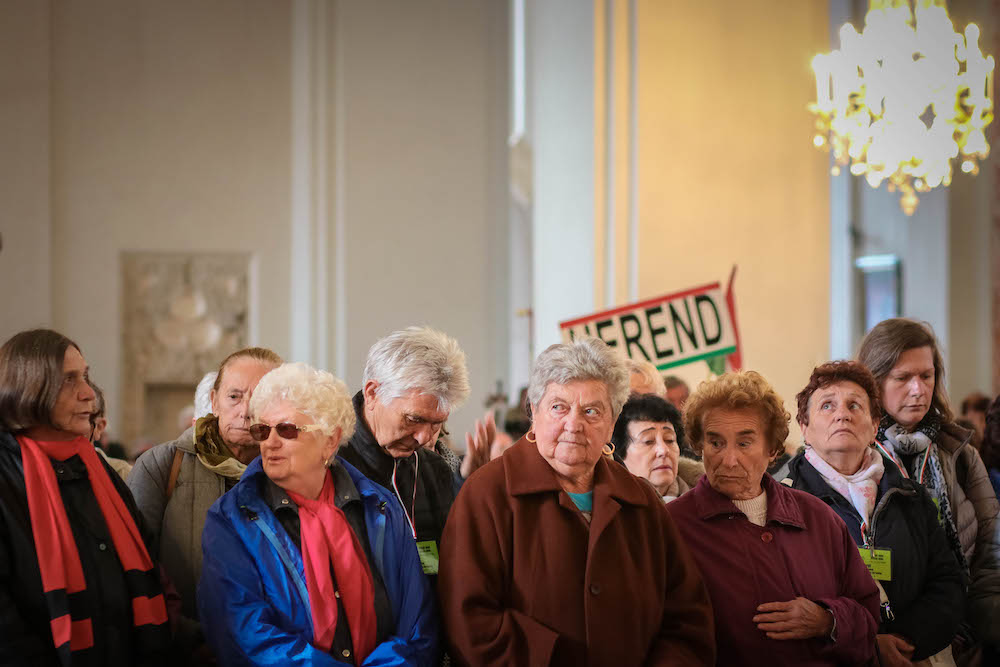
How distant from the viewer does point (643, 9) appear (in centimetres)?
712

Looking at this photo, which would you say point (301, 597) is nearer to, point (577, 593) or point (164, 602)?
point (164, 602)

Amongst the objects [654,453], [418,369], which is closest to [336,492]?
[418,369]

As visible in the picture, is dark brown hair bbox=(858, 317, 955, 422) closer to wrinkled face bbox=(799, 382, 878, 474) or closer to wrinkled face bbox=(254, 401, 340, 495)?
wrinkled face bbox=(799, 382, 878, 474)

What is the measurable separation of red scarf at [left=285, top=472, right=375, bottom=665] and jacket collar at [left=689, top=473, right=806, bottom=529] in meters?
1.04

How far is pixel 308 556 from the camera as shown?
263 centimetres

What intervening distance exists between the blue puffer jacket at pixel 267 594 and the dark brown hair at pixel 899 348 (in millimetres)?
2159

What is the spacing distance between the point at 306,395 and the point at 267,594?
20.9 inches

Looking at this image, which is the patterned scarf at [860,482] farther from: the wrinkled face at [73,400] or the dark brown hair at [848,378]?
the wrinkled face at [73,400]

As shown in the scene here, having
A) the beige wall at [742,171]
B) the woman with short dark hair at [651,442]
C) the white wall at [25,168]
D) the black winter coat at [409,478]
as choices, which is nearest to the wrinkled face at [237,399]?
the black winter coat at [409,478]

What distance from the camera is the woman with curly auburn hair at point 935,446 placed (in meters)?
3.78

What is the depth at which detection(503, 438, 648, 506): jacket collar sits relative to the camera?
279cm

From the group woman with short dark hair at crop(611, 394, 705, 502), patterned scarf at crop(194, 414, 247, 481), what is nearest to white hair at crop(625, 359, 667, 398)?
woman with short dark hair at crop(611, 394, 705, 502)

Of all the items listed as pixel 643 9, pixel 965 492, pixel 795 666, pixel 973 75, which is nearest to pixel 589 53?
pixel 643 9

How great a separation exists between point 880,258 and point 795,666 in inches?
352
